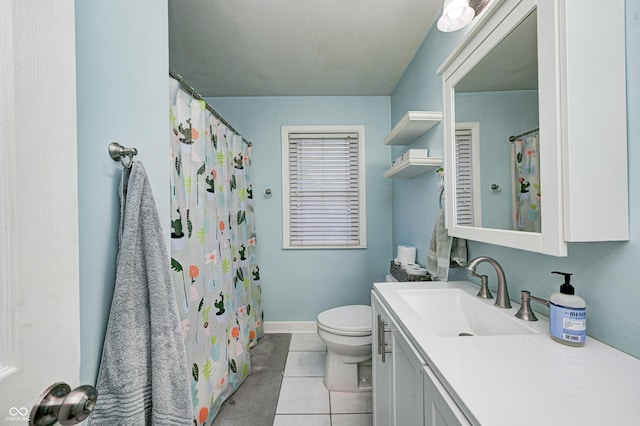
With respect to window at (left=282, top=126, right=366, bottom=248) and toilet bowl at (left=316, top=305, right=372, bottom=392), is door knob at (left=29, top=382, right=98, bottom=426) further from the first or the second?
window at (left=282, top=126, right=366, bottom=248)

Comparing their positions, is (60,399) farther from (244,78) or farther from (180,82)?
(244,78)

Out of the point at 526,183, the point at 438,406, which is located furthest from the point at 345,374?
the point at 526,183

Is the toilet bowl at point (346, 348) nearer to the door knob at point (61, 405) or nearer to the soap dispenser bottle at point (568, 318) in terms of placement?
the soap dispenser bottle at point (568, 318)

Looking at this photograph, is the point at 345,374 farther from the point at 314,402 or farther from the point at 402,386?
the point at 402,386

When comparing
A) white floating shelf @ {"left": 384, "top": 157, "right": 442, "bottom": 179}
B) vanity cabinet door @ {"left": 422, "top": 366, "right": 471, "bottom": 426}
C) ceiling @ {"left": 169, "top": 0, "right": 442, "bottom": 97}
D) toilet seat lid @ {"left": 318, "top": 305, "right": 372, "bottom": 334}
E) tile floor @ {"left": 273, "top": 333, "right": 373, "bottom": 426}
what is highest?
ceiling @ {"left": 169, "top": 0, "right": 442, "bottom": 97}

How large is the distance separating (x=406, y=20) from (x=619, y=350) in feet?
6.17

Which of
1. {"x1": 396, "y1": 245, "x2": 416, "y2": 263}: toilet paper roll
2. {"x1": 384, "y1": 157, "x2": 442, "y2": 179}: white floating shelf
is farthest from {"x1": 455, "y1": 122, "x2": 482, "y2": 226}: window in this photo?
{"x1": 396, "y1": 245, "x2": 416, "y2": 263}: toilet paper roll

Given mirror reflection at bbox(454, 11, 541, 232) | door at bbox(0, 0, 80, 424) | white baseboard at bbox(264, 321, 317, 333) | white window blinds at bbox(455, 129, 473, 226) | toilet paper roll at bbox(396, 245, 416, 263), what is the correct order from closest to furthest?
door at bbox(0, 0, 80, 424)
mirror reflection at bbox(454, 11, 541, 232)
white window blinds at bbox(455, 129, 473, 226)
toilet paper roll at bbox(396, 245, 416, 263)
white baseboard at bbox(264, 321, 317, 333)

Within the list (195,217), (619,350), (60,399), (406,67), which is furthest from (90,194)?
(406,67)

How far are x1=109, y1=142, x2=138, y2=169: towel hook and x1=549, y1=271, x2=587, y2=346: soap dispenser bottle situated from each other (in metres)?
1.30

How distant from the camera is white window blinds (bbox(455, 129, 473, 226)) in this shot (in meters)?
1.15

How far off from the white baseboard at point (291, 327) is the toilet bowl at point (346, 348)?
0.80 meters

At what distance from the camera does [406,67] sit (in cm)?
224

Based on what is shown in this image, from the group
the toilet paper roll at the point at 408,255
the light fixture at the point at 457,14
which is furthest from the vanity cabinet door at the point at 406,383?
the light fixture at the point at 457,14
